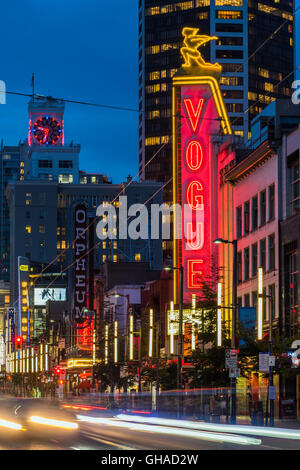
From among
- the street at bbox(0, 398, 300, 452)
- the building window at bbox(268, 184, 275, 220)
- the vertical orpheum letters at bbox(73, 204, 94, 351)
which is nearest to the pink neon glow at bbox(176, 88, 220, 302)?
the building window at bbox(268, 184, 275, 220)

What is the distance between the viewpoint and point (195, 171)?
79.0 m

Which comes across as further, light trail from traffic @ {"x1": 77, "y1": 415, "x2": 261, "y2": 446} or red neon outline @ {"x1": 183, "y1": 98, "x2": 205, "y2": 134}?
red neon outline @ {"x1": 183, "y1": 98, "x2": 205, "y2": 134}

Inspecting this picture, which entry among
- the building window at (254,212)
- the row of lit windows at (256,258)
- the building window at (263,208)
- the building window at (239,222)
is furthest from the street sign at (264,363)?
the building window at (239,222)

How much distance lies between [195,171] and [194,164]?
58cm

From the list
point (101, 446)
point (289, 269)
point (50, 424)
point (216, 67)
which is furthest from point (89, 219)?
point (101, 446)

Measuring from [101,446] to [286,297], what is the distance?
35.1 m

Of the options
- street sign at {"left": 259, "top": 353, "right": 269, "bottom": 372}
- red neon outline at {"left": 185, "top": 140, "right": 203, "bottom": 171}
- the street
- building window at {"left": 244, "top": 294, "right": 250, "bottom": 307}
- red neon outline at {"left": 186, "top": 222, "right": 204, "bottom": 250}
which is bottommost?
the street

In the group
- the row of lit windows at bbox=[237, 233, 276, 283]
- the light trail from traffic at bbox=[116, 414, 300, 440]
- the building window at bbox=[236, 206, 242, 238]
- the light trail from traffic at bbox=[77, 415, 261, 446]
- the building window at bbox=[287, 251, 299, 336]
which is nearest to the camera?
the light trail from traffic at bbox=[77, 415, 261, 446]

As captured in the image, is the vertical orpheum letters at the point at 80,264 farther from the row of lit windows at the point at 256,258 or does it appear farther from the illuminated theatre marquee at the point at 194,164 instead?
the row of lit windows at the point at 256,258

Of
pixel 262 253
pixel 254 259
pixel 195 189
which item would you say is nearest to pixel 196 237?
pixel 195 189

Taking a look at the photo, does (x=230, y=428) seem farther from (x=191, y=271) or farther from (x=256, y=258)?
(x=191, y=271)

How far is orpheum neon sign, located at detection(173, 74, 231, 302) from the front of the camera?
78375 millimetres

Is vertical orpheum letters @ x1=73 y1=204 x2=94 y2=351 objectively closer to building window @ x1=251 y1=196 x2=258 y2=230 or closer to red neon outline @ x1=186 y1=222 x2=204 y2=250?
red neon outline @ x1=186 y1=222 x2=204 y2=250

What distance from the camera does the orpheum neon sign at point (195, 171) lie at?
257ft
